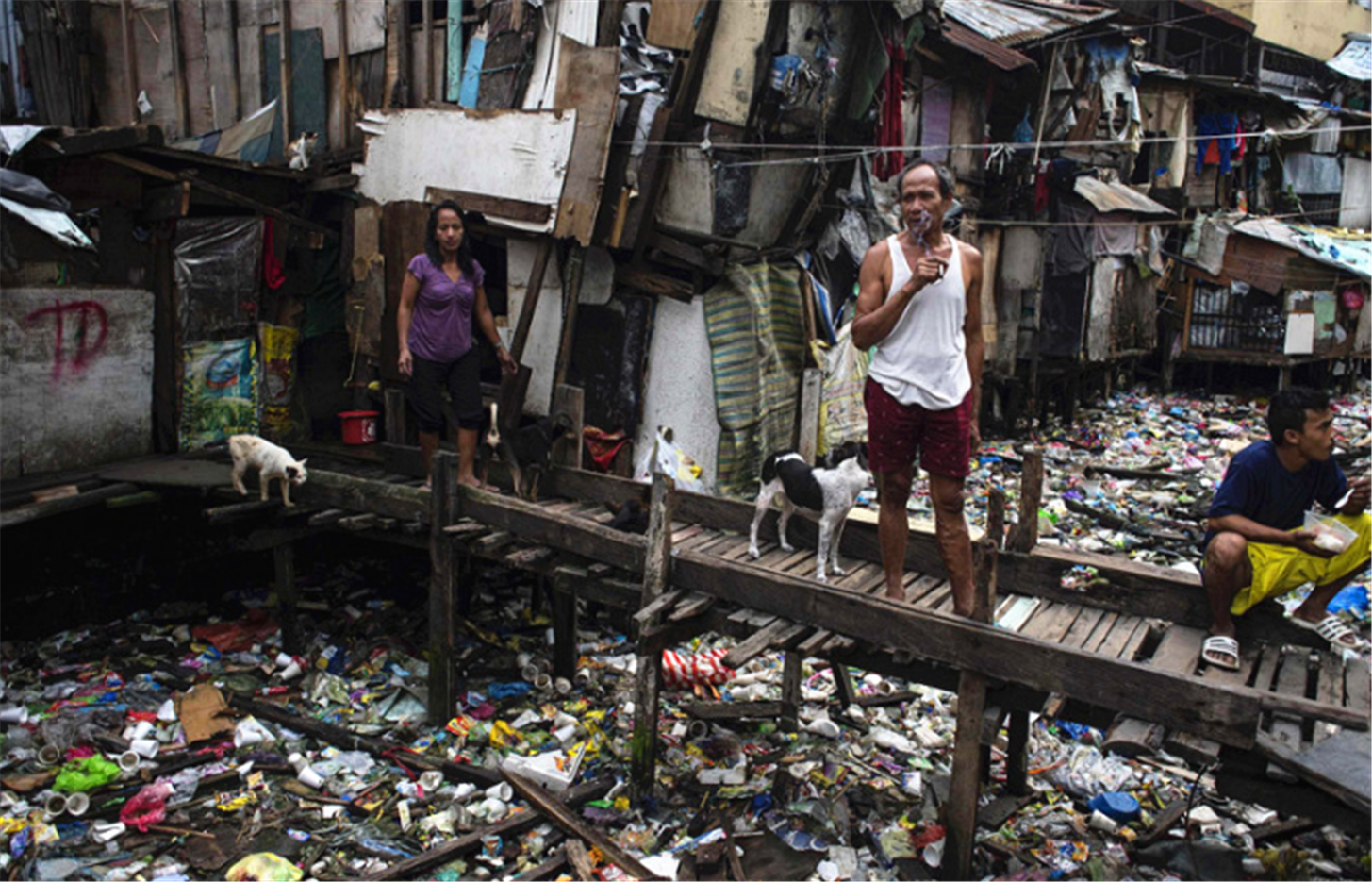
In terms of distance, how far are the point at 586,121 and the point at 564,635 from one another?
408 cm

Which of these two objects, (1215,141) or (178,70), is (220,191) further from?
(1215,141)

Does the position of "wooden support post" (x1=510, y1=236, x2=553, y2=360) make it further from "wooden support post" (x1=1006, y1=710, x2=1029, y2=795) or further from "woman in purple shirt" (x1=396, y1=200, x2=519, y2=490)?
"wooden support post" (x1=1006, y1=710, x2=1029, y2=795)

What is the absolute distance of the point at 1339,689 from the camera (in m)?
4.17

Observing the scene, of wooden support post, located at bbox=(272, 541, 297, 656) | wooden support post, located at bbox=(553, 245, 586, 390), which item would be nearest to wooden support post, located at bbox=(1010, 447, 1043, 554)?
wooden support post, located at bbox=(553, 245, 586, 390)

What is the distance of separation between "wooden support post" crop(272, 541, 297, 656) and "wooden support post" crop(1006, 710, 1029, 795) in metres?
5.24

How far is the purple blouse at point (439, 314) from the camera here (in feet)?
21.8

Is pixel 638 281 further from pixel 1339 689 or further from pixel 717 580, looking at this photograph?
pixel 1339 689

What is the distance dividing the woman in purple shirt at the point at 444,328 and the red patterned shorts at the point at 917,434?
3.23m

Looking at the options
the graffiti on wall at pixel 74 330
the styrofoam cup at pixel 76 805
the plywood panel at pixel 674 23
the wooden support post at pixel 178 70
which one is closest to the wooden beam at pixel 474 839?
the styrofoam cup at pixel 76 805

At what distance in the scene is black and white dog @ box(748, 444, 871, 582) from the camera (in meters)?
5.26

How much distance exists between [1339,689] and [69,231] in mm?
7617

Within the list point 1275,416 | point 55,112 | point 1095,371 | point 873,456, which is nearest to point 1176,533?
point 1275,416

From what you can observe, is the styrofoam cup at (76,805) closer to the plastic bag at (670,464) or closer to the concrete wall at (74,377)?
the concrete wall at (74,377)

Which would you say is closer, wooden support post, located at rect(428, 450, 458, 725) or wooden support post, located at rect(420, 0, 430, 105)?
wooden support post, located at rect(428, 450, 458, 725)
